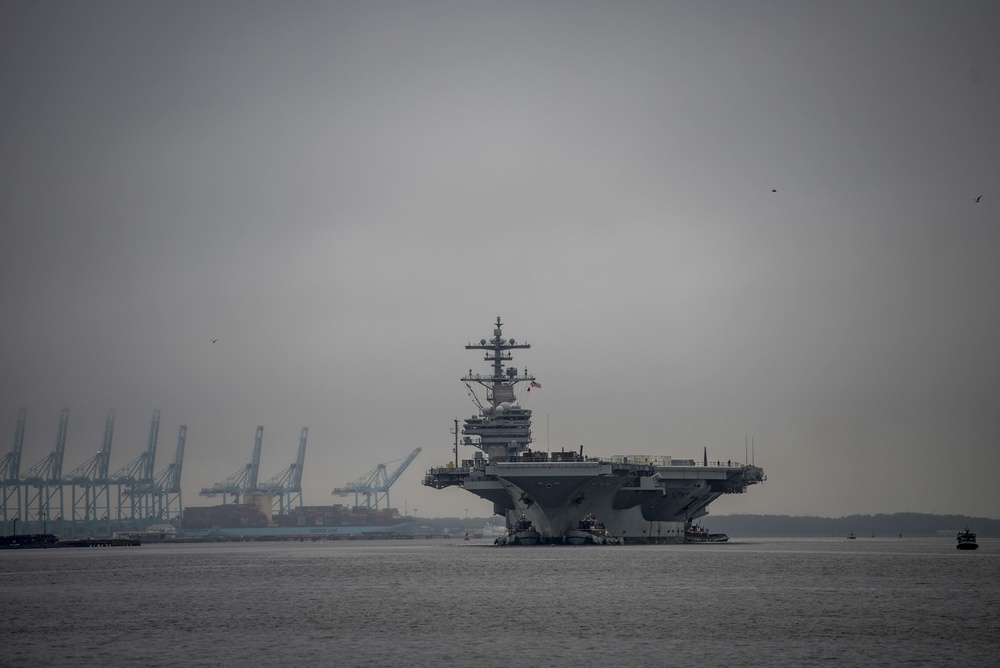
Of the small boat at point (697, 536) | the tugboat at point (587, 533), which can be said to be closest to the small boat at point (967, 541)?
the small boat at point (697, 536)

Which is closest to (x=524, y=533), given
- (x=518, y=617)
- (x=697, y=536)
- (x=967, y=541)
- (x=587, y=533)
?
(x=587, y=533)

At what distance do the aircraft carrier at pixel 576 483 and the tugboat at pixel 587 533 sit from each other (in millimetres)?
379

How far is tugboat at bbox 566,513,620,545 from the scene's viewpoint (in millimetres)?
93750

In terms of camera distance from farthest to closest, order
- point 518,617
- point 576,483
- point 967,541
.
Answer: point 967,541 → point 576,483 → point 518,617

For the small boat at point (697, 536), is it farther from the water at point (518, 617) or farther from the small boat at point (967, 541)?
the water at point (518, 617)

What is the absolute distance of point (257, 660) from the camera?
3362cm

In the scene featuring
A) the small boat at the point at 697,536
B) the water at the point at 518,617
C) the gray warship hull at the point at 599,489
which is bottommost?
the water at the point at 518,617

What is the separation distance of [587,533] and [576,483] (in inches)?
331

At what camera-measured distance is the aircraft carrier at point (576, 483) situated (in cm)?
8744

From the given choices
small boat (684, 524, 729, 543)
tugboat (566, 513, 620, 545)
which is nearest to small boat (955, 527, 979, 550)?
small boat (684, 524, 729, 543)

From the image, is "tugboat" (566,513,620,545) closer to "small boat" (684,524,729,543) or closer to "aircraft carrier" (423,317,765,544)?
"aircraft carrier" (423,317,765,544)

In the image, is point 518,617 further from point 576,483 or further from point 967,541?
point 967,541

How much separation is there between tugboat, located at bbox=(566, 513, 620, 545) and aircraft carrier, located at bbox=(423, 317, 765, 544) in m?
0.38

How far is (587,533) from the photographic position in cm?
9406
